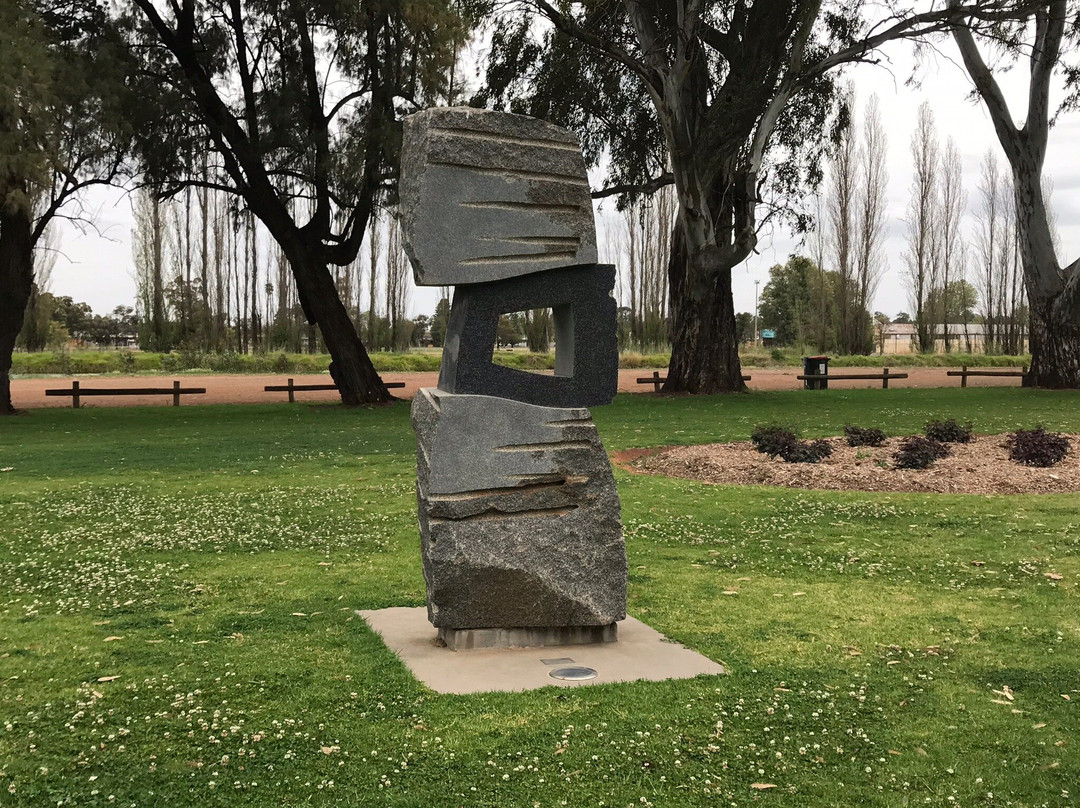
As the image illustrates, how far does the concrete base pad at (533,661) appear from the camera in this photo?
19.0 feet

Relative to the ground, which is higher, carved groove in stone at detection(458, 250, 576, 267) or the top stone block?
the top stone block

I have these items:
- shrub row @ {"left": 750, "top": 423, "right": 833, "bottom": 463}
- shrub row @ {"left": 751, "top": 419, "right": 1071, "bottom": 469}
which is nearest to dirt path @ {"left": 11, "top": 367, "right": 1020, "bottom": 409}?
shrub row @ {"left": 751, "top": 419, "right": 1071, "bottom": 469}

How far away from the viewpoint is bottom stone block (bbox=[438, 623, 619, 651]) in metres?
6.38

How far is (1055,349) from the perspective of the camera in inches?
1179

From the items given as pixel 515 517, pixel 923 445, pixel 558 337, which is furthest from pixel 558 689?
pixel 923 445

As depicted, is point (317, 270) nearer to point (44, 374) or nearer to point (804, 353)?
point (44, 374)

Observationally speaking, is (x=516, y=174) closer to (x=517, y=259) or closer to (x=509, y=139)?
(x=509, y=139)

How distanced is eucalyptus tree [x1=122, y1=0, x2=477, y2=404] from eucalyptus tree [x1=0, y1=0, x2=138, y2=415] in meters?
1.36

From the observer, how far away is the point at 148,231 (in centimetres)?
5566

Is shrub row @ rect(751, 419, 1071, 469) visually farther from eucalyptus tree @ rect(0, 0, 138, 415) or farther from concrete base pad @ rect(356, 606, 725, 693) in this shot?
eucalyptus tree @ rect(0, 0, 138, 415)

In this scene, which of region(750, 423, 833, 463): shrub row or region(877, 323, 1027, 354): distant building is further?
region(877, 323, 1027, 354): distant building

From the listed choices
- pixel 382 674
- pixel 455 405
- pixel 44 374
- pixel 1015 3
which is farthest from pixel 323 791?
pixel 44 374

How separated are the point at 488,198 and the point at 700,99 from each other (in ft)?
81.0

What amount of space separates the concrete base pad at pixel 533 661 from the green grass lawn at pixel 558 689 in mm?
162
